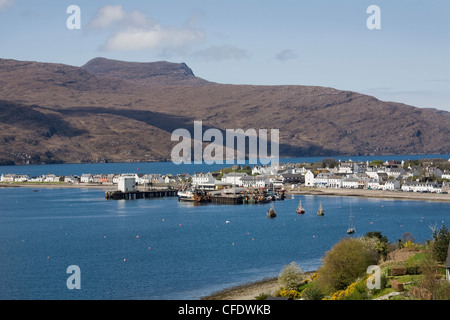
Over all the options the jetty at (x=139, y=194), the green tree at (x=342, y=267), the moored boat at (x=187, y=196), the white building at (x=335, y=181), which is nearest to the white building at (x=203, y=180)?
the jetty at (x=139, y=194)

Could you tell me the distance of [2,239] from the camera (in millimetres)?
57375

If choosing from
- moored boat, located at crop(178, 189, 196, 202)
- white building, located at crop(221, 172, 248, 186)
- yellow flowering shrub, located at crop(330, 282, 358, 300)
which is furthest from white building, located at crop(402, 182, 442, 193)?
yellow flowering shrub, located at crop(330, 282, 358, 300)

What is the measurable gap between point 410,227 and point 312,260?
69.6 feet

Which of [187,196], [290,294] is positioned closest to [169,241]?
[290,294]

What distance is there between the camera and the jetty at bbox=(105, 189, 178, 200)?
352 ft

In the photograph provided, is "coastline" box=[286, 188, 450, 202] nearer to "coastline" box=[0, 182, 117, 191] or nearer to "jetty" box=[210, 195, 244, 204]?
"jetty" box=[210, 195, 244, 204]

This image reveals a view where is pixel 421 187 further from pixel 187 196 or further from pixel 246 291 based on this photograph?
pixel 246 291

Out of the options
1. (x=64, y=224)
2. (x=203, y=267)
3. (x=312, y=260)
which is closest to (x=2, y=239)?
(x=64, y=224)

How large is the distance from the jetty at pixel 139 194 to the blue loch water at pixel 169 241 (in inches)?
453

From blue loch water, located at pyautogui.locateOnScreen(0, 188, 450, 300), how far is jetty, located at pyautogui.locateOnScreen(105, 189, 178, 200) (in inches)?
453

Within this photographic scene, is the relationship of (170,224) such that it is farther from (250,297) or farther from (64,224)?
(250,297)

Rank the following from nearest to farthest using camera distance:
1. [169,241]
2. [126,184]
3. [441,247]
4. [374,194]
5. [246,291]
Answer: [441,247] → [246,291] → [169,241] → [374,194] → [126,184]

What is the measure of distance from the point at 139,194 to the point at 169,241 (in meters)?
58.6

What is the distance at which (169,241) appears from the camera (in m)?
54.7
